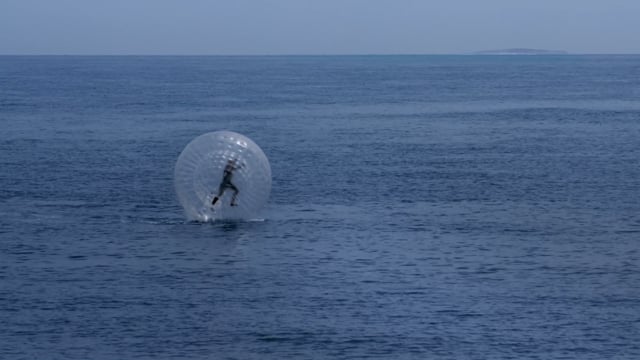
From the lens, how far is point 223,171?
50938 millimetres

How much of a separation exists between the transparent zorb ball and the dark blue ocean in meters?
0.72

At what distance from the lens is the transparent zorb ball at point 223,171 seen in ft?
168

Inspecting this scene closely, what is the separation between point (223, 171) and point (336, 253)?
6021 mm

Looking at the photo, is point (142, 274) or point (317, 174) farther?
point (317, 174)

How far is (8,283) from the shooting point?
48.3 metres

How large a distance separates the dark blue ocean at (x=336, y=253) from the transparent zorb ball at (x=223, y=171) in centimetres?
72

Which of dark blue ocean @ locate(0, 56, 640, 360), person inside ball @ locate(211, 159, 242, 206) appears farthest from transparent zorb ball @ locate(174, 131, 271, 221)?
dark blue ocean @ locate(0, 56, 640, 360)

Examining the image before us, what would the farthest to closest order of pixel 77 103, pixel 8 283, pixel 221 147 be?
pixel 77 103 < pixel 221 147 < pixel 8 283

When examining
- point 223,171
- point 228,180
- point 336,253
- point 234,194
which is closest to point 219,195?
point 234,194

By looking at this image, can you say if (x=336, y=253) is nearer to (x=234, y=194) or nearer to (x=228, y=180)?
(x=234, y=194)

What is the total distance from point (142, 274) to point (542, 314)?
1513cm

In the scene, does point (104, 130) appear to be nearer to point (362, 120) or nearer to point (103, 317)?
point (362, 120)

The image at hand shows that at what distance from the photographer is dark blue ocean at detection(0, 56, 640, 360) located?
41219 millimetres

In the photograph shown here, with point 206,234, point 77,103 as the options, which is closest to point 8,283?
point 206,234
